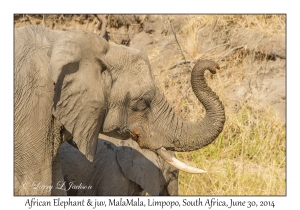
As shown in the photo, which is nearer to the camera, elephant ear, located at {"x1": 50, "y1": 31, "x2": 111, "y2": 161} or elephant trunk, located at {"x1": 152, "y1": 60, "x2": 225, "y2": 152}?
elephant ear, located at {"x1": 50, "y1": 31, "x2": 111, "y2": 161}

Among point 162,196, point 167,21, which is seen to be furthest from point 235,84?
point 162,196

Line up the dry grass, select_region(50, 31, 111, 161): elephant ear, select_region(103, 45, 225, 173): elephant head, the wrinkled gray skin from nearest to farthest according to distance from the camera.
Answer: select_region(50, 31, 111, 161): elephant ear
select_region(103, 45, 225, 173): elephant head
the wrinkled gray skin
the dry grass

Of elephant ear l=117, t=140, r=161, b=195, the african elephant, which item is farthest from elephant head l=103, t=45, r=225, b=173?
elephant ear l=117, t=140, r=161, b=195

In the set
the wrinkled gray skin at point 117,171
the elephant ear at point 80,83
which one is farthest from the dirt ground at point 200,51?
the elephant ear at point 80,83

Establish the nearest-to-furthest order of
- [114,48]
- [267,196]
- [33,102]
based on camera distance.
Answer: [33,102], [114,48], [267,196]

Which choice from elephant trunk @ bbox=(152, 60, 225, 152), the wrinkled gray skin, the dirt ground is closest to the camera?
elephant trunk @ bbox=(152, 60, 225, 152)

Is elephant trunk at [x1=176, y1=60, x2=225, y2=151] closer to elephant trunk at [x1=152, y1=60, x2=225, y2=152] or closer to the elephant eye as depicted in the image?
elephant trunk at [x1=152, y1=60, x2=225, y2=152]

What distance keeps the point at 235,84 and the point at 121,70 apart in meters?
3.10

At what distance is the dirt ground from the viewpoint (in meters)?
7.35

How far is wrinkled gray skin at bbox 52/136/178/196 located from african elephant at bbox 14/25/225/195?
87 cm

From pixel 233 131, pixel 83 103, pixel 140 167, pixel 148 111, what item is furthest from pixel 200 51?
pixel 83 103

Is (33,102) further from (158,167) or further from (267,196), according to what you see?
(267,196)

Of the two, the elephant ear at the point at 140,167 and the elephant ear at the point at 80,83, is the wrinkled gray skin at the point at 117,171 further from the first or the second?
the elephant ear at the point at 80,83

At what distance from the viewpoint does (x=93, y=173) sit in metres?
5.61
